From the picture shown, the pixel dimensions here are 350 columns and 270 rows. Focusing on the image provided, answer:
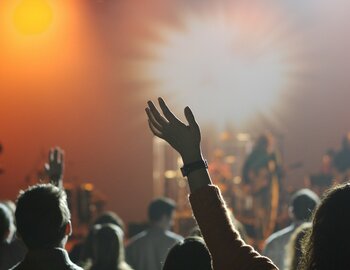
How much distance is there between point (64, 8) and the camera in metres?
17.1

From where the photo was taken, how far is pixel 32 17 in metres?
16.9

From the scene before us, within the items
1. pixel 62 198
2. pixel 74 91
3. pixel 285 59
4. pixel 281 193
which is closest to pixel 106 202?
pixel 74 91

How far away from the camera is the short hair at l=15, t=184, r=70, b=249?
2.89 meters

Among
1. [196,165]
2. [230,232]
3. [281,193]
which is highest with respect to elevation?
[281,193]

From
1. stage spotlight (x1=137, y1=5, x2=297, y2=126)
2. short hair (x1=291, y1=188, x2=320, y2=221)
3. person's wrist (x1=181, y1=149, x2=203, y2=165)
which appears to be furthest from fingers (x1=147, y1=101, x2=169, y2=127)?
stage spotlight (x1=137, y1=5, x2=297, y2=126)

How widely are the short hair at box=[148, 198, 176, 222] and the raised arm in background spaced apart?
4.87m

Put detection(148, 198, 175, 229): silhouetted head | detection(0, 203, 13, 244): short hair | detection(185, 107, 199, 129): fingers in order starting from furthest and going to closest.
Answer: detection(148, 198, 175, 229): silhouetted head → detection(0, 203, 13, 244): short hair → detection(185, 107, 199, 129): fingers

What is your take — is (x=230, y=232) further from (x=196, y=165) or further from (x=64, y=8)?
(x=64, y=8)

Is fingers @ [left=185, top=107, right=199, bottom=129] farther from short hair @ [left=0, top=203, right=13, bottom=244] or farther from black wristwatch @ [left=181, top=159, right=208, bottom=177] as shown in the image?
short hair @ [left=0, top=203, right=13, bottom=244]

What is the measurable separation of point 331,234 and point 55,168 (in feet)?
8.18

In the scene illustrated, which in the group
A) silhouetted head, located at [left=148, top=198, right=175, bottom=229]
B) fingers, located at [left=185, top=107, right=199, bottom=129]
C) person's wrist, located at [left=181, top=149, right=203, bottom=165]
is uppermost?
silhouetted head, located at [left=148, top=198, right=175, bottom=229]

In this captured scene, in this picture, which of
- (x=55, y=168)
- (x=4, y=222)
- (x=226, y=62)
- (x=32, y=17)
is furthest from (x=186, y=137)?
(x=226, y=62)

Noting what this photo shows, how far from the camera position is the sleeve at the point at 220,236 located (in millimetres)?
1982

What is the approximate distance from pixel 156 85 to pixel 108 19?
79.3 inches
